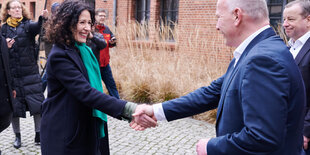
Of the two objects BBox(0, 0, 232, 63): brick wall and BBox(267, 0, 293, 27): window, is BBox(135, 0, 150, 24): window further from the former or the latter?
BBox(267, 0, 293, 27): window

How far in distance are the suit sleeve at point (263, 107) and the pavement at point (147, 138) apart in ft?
10.7

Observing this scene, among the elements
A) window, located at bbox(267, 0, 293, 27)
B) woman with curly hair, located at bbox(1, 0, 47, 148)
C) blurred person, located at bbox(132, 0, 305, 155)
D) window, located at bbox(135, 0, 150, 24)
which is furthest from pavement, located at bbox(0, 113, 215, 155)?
window, located at bbox(135, 0, 150, 24)

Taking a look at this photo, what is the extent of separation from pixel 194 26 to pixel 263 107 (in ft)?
32.0

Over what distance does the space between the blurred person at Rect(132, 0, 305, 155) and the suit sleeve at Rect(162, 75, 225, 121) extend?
0.60 metres

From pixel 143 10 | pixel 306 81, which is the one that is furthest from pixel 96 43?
pixel 143 10

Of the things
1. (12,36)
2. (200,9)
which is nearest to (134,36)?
(200,9)

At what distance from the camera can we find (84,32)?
2.53m

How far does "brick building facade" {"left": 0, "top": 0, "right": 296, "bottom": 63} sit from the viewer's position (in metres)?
9.09

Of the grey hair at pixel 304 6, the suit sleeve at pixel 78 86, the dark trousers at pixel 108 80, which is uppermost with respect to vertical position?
the grey hair at pixel 304 6

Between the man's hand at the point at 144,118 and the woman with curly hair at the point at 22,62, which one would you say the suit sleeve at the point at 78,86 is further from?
the woman with curly hair at the point at 22,62

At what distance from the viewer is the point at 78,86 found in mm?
2281

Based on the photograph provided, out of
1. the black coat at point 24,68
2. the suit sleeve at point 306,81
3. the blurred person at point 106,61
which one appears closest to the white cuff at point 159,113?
the suit sleeve at point 306,81

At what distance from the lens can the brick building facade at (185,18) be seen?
9.09 m

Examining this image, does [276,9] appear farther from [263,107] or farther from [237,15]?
[263,107]
